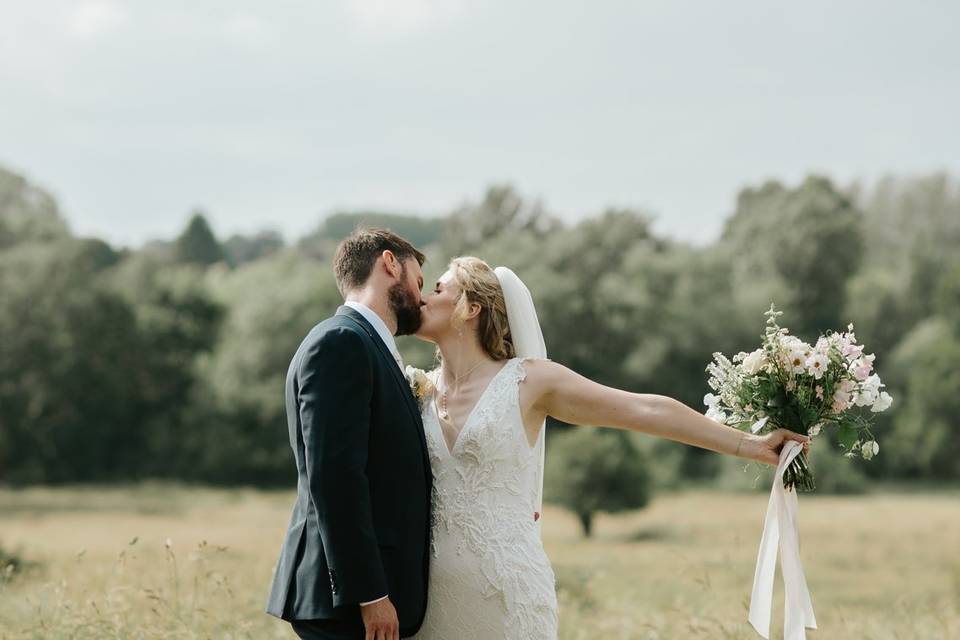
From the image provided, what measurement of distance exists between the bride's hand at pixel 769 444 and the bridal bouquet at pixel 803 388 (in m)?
0.04

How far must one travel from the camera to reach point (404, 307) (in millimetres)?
4871

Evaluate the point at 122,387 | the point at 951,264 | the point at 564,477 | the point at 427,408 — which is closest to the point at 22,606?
the point at 427,408

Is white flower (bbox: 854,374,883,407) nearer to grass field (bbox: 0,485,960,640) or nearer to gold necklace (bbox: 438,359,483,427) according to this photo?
gold necklace (bbox: 438,359,483,427)

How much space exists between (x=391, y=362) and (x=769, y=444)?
1800 mm

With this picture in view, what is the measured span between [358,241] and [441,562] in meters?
1.48

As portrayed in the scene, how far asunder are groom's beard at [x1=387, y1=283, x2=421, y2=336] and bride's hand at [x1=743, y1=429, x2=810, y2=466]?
163 cm

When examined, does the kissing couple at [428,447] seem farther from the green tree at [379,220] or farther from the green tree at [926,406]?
the green tree at [379,220]

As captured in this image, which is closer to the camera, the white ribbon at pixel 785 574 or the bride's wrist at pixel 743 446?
the bride's wrist at pixel 743 446

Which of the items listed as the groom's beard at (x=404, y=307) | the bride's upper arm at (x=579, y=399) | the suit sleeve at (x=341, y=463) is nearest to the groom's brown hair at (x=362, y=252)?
the groom's beard at (x=404, y=307)

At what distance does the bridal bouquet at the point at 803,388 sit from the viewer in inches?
192

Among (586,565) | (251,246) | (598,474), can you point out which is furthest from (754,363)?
(251,246)

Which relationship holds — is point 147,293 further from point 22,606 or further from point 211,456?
point 22,606

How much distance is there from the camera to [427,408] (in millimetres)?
5113

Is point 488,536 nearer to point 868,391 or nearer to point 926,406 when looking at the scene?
point 868,391
